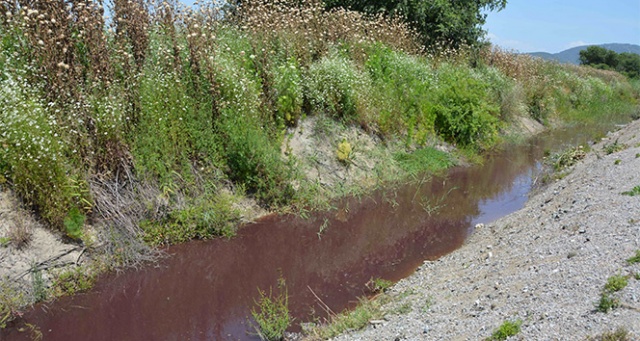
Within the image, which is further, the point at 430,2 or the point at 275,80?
the point at 430,2

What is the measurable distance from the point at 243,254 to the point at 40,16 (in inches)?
203

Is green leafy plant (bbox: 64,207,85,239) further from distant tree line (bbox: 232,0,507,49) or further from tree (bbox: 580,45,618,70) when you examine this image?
Answer: tree (bbox: 580,45,618,70)

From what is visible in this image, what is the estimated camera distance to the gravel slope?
5.23 meters

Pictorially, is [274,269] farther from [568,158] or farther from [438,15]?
[438,15]

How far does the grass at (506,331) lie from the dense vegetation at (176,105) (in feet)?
19.3

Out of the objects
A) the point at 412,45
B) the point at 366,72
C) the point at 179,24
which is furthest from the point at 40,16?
the point at 412,45

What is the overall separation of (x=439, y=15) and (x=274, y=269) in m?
15.4

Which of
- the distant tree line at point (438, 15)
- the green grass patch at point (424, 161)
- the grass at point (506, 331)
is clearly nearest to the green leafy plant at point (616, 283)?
the grass at point (506, 331)

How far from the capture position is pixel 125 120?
32.8ft

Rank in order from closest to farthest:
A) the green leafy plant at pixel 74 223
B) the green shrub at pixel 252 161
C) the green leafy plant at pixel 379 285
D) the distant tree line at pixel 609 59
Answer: the green leafy plant at pixel 379 285 → the green leafy plant at pixel 74 223 → the green shrub at pixel 252 161 → the distant tree line at pixel 609 59

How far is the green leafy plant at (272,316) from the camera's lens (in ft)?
22.5

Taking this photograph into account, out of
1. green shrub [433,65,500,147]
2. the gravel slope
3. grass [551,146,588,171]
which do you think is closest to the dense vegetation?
green shrub [433,65,500,147]

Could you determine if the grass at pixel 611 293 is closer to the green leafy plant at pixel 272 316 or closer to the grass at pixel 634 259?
the grass at pixel 634 259

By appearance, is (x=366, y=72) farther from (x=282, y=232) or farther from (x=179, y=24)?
(x=282, y=232)
